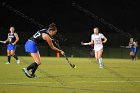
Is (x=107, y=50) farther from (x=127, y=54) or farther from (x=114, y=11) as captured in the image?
(x=114, y=11)

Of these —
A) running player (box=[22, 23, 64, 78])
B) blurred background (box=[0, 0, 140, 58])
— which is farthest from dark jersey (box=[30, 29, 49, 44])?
blurred background (box=[0, 0, 140, 58])

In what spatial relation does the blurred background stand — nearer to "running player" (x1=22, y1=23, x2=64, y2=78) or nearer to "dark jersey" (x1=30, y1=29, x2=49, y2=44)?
"running player" (x1=22, y1=23, x2=64, y2=78)

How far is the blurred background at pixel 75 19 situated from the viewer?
48.4 m

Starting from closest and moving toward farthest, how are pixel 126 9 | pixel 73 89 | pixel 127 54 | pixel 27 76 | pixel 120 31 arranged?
pixel 73 89 → pixel 27 76 → pixel 127 54 → pixel 120 31 → pixel 126 9

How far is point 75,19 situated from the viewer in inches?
2127

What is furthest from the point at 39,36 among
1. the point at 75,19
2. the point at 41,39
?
the point at 75,19

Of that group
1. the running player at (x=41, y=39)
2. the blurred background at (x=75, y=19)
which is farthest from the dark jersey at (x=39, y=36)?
the blurred background at (x=75, y=19)

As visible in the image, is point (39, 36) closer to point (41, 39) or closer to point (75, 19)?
point (41, 39)

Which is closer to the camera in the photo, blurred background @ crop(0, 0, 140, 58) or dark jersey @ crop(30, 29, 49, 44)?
dark jersey @ crop(30, 29, 49, 44)

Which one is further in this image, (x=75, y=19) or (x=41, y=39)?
(x=75, y=19)

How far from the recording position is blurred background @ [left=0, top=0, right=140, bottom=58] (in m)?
48.4

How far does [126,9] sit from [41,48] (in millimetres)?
13807

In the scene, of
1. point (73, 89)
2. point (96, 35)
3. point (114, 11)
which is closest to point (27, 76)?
point (73, 89)

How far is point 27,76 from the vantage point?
1523 cm
